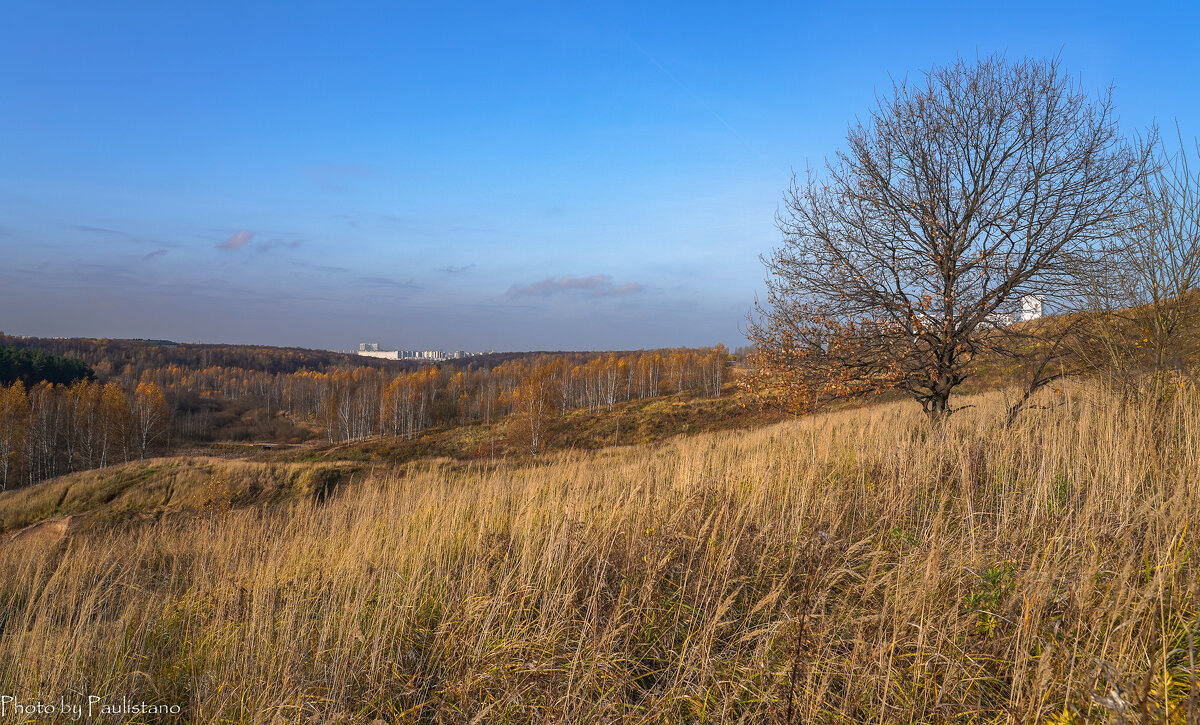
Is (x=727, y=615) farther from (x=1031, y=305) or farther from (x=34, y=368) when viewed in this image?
(x=34, y=368)

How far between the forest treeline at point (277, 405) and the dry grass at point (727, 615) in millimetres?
41572

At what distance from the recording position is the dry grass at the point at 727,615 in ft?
7.12

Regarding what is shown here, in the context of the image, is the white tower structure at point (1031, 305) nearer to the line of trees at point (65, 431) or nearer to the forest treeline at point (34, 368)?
the line of trees at point (65, 431)

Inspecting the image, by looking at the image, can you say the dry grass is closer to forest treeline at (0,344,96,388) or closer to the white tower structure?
the white tower structure

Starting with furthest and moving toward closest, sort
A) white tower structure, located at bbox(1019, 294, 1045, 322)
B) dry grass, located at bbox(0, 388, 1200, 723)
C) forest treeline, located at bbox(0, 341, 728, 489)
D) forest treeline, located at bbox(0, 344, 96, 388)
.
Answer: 1. forest treeline, located at bbox(0, 344, 96, 388)
2. forest treeline, located at bbox(0, 341, 728, 489)
3. white tower structure, located at bbox(1019, 294, 1045, 322)
4. dry grass, located at bbox(0, 388, 1200, 723)

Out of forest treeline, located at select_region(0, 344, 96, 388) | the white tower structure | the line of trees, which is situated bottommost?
the line of trees

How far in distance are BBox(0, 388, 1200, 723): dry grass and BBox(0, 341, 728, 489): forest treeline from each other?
41.6 m

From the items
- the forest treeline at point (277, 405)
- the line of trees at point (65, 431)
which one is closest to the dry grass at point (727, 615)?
the forest treeline at point (277, 405)

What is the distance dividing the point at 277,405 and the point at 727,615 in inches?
5254

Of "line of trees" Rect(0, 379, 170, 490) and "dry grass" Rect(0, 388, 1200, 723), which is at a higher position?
"dry grass" Rect(0, 388, 1200, 723)

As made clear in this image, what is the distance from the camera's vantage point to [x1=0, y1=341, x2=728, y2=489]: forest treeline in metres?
52.5

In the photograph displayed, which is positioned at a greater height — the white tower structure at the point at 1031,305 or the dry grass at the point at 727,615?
the white tower structure at the point at 1031,305

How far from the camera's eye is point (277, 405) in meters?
115

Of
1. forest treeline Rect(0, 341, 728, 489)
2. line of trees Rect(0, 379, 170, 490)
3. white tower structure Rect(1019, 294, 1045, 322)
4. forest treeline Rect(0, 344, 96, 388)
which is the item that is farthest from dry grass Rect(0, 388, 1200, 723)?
forest treeline Rect(0, 344, 96, 388)
